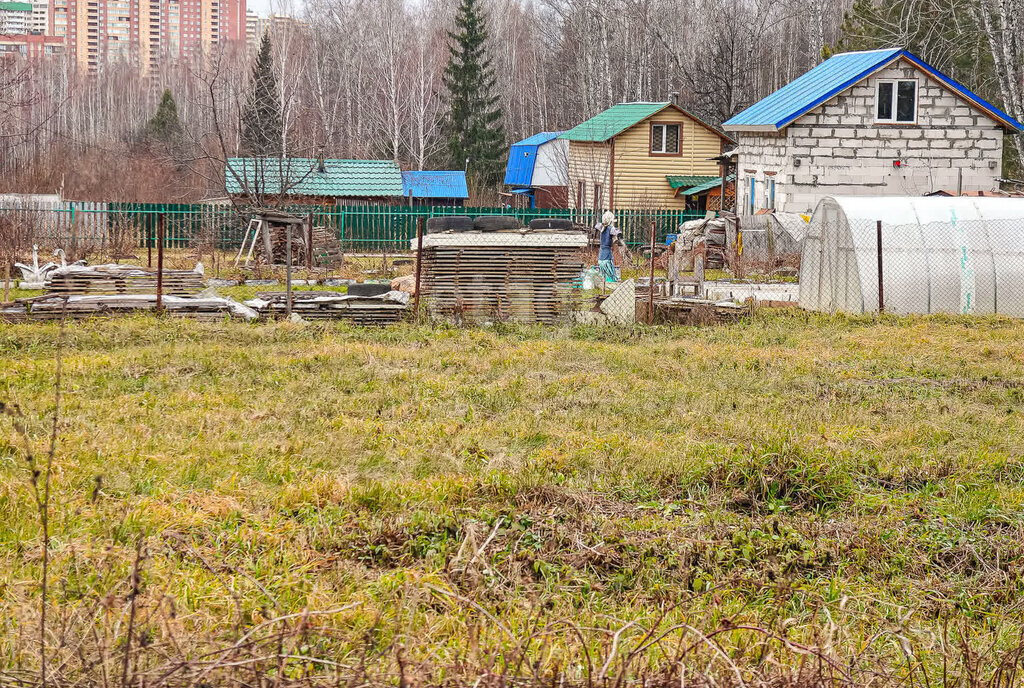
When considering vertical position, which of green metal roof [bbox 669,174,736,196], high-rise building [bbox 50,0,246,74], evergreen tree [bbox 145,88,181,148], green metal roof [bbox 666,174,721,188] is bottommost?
green metal roof [bbox 669,174,736,196]

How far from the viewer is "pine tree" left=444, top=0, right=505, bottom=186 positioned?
5516 centimetres

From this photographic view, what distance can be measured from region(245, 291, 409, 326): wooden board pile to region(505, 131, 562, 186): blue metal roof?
33.3m

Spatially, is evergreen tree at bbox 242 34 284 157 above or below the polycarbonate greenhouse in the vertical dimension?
above

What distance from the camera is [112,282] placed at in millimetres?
18328

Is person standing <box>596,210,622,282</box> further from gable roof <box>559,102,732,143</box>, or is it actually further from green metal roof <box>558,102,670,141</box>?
green metal roof <box>558,102,670,141</box>

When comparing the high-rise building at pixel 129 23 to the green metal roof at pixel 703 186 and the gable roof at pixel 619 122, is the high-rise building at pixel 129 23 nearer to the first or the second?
the gable roof at pixel 619 122

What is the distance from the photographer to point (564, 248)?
17.6 metres

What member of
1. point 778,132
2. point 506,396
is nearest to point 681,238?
point 778,132

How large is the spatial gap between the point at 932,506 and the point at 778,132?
25.3 m

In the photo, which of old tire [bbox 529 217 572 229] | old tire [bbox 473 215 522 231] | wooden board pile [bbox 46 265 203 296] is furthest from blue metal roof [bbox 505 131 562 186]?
wooden board pile [bbox 46 265 203 296]

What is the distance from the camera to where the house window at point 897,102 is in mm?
30797

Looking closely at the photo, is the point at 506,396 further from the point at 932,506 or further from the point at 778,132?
the point at 778,132

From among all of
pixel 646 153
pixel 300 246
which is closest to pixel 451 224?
pixel 300 246

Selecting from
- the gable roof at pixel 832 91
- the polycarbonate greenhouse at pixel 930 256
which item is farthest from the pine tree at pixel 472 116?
the polycarbonate greenhouse at pixel 930 256
